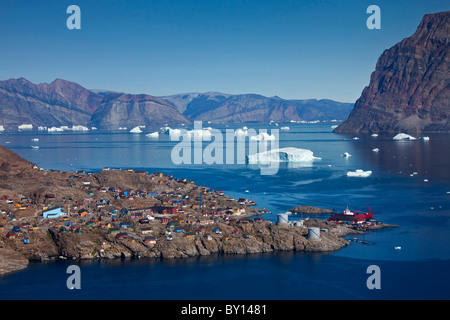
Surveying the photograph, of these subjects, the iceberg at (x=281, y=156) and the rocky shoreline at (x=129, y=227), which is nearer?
the rocky shoreline at (x=129, y=227)

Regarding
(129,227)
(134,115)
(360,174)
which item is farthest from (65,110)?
(129,227)

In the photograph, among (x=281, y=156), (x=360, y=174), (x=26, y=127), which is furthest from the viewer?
(x=26, y=127)

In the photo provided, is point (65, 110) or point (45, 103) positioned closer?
point (45, 103)

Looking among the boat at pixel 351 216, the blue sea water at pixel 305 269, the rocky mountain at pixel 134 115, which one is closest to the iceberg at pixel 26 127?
the rocky mountain at pixel 134 115

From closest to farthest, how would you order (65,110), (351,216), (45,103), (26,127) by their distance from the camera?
(351,216) < (26,127) < (45,103) < (65,110)

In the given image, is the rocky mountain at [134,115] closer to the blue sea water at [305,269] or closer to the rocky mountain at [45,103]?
the rocky mountain at [45,103]

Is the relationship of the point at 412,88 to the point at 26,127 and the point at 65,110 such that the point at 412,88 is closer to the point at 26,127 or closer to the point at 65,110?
the point at 26,127
